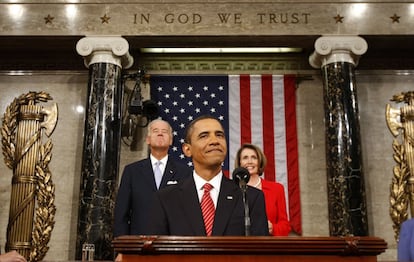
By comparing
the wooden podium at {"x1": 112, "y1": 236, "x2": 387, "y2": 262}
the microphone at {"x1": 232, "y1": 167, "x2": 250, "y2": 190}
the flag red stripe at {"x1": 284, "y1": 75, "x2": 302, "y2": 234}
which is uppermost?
the flag red stripe at {"x1": 284, "y1": 75, "x2": 302, "y2": 234}

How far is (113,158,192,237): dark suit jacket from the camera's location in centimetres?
506

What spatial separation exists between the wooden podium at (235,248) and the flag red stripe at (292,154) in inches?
260

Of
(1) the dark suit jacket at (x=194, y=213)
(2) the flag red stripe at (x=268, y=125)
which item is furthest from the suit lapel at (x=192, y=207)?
(2) the flag red stripe at (x=268, y=125)

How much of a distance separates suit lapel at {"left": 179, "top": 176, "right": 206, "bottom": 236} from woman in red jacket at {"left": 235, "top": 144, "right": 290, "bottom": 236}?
2.57 m

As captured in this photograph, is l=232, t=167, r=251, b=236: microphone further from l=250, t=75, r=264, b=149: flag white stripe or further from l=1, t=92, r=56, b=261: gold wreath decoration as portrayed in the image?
l=1, t=92, r=56, b=261: gold wreath decoration

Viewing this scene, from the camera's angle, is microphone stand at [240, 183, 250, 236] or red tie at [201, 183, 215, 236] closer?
microphone stand at [240, 183, 250, 236]

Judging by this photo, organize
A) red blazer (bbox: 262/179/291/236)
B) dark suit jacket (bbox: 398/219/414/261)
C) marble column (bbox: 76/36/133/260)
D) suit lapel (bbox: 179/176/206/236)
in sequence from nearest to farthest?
suit lapel (bbox: 179/176/206/236)
dark suit jacket (bbox: 398/219/414/261)
red blazer (bbox: 262/179/291/236)
marble column (bbox: 76/36/133/260)

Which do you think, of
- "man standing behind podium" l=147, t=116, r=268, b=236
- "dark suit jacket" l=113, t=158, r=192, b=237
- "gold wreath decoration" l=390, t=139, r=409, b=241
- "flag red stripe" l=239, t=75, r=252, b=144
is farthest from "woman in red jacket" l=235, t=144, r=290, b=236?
"gold wreath decoration" l=390, t=139, r=409, b=241

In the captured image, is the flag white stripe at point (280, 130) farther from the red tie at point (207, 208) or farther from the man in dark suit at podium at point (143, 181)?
the red tie at point (207, 208)

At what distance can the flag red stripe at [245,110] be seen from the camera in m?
9.06

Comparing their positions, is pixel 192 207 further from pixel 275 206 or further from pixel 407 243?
pixel 275 206

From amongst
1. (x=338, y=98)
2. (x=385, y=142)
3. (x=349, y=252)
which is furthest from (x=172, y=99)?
(x=349, y=252)

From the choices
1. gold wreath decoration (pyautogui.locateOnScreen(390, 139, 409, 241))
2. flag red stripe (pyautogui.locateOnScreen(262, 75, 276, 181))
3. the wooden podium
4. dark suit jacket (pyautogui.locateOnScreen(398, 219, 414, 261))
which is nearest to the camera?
the wooden podium

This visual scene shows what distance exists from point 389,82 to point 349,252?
7.77 metres
